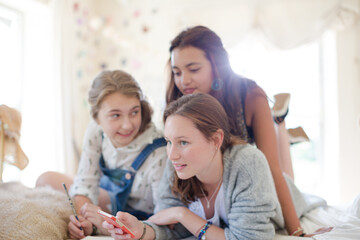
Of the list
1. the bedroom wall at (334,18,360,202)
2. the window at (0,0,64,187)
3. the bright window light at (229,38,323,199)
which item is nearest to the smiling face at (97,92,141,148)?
the window at (0,0,64,187)

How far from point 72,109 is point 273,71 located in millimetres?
2372

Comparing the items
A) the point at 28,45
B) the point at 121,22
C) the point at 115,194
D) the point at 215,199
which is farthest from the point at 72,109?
the point at 215,199

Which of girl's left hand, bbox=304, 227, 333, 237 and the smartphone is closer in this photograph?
the smartphone

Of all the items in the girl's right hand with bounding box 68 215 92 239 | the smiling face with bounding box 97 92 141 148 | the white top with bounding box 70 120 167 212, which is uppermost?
the smiling face with bounding box 97 92 141 148

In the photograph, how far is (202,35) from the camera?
4.76ft

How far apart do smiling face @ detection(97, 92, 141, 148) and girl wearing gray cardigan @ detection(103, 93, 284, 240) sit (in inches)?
10.2

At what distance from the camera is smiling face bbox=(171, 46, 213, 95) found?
1420mm

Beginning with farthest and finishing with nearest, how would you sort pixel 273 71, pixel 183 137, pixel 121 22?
pixel 121 22
pixel 273 71
pixel 183 137

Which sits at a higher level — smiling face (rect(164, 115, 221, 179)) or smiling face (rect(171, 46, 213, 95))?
smiling face (rect(171, 46, 213, 95))

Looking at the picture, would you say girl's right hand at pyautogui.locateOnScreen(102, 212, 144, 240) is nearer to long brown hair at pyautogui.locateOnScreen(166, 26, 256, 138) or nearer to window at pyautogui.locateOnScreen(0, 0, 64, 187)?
long brown hair at pyautogui.locateOnScreen(166, 26, 256, 138)

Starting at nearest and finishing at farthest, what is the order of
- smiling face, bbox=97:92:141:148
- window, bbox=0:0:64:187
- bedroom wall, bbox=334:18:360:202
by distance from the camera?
smiling face, bbox=97:92:141:148
window, bbox=0:0:64:187
bedroom wall, bbox=334:18:360:202

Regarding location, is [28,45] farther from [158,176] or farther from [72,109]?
[158,176]

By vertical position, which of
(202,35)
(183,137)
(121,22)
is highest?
(121,22)

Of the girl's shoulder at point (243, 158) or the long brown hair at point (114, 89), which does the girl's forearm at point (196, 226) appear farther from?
the long brown hair at point (114, 89)
